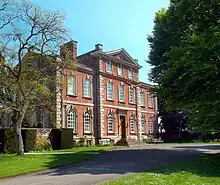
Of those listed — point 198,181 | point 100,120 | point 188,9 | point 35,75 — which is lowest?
point 198,181

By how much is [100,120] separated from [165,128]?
52.9 ft

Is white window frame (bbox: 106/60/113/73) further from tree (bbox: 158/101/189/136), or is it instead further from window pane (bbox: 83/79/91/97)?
tree (bbox: 158/101/189/136)

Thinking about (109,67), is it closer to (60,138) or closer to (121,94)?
(121,94)

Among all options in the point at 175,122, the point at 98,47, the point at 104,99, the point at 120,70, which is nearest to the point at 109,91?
the point at 104,99

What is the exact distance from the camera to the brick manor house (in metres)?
35.7

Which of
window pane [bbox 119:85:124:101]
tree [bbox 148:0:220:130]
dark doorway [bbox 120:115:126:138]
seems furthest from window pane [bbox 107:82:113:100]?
tree [bbox 148:0:220:130]

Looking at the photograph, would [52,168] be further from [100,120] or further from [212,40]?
[100,120]

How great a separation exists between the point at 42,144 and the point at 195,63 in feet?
58.0

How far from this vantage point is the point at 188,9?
21.1 m

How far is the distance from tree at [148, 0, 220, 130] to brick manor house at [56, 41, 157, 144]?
11.5 meters

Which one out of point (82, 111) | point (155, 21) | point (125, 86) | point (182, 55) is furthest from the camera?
point (125, 86)

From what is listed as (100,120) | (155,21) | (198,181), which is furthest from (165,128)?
(198,181)

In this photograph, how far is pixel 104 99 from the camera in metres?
39.5

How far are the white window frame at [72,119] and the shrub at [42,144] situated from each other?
3954mm
